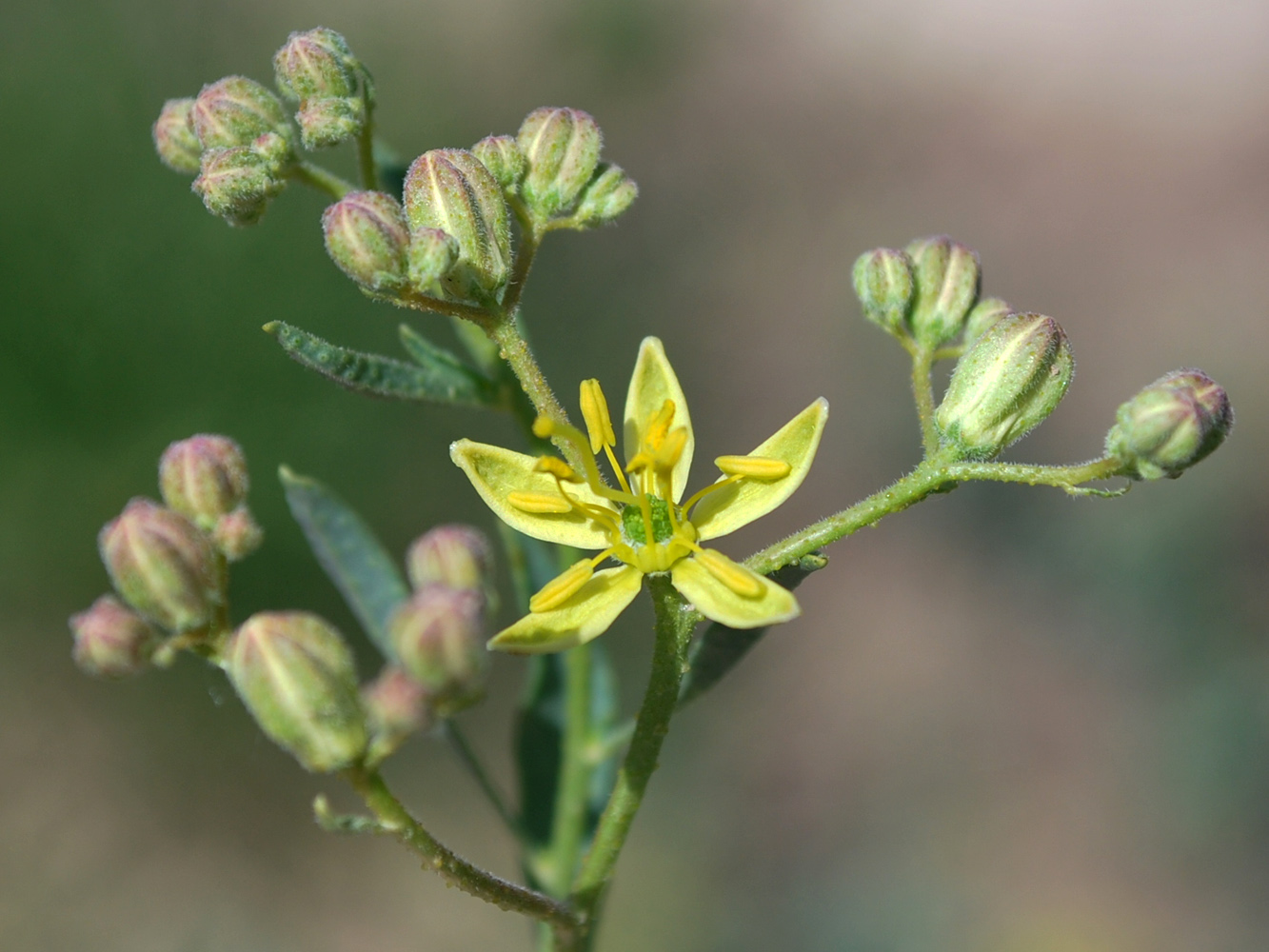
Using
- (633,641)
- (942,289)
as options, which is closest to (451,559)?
(942,289)

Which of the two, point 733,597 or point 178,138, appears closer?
point 733,597

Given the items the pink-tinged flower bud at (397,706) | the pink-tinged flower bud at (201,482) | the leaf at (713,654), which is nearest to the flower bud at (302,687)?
the pink-tinged flower bud at (397,706)

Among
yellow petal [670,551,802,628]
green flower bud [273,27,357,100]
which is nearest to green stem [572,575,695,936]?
yellow petal [670,551,802,628]

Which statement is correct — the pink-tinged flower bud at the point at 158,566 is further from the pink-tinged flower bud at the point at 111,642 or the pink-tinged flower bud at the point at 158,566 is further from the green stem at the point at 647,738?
the green stem at the point at 647,738

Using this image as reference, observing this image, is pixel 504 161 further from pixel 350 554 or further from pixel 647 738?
pixel 647 738

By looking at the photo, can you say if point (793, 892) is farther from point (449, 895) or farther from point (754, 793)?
point (449, 895)

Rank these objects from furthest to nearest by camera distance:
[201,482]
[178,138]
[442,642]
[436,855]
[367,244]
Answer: [178,138], [201,482], [367,244], [436,855], [442,642]
